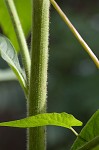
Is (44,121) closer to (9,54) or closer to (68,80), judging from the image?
(9,54)

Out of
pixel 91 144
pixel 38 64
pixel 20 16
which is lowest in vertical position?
pixel 91 144

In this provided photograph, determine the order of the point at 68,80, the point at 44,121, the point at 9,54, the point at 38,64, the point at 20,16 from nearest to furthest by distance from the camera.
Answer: the point at 44,121 < the point at 38,64 < the point at 9,54 < the point at 20,16 < the point at 68,80

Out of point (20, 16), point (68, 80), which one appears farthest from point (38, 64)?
point (68, 80)

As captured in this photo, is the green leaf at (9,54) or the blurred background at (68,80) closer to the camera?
the green leaf at (9,54)

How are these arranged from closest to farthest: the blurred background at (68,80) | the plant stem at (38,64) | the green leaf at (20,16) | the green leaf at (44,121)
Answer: the green leaf at (44,121)
the plant stem at (38,64)
the green leaf at (20,16)
the blurred background at (68,80)

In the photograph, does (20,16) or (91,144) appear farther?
(20,16)

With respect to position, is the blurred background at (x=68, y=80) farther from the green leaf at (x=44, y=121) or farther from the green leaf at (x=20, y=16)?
the green leaf at (x=44, y=121)

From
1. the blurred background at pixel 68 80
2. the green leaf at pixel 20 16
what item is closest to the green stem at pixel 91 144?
the green leaf at pixel 20 16

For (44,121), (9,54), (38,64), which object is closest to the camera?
(44,121)
